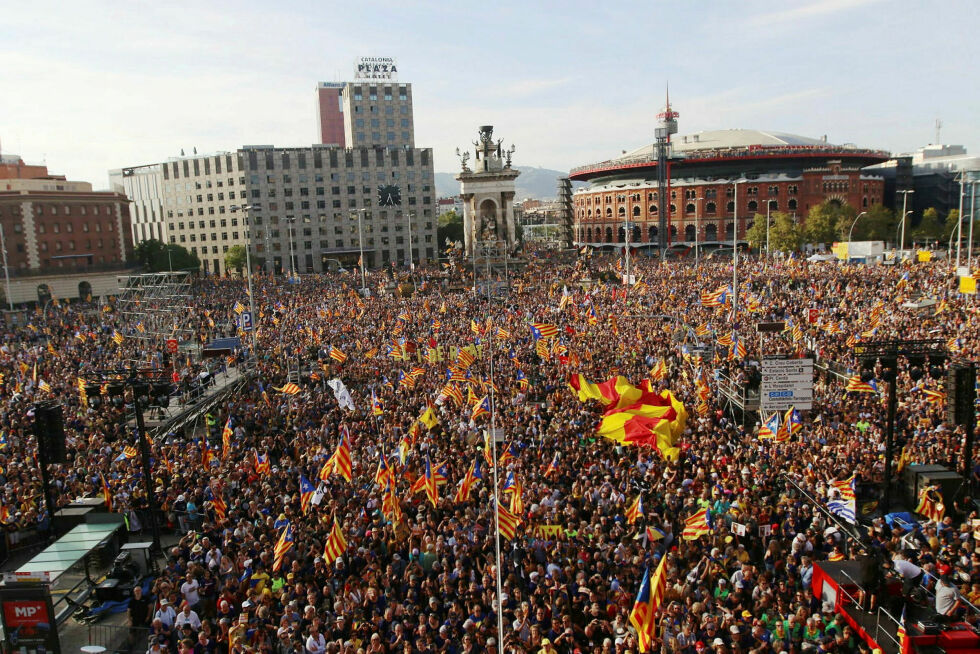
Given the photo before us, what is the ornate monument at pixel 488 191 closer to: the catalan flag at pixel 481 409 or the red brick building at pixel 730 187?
the red brick building at pixel 730 187

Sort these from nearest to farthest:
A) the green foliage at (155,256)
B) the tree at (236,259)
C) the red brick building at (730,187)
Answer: the green foliage at (155,256) < the tree at (236,259) < the red brick building at (730,187)

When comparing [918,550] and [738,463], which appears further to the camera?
[738,463]

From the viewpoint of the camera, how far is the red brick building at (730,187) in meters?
98.2

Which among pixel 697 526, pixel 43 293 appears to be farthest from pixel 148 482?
pixel 43 293

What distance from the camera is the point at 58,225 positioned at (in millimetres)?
73500

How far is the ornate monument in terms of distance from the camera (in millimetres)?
85875

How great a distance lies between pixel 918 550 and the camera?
12.8 metres

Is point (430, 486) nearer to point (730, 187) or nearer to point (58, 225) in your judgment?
point (58, 225)

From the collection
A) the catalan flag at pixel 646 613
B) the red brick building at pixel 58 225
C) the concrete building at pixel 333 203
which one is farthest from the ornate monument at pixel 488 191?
the catalan flag at pixel 646 613

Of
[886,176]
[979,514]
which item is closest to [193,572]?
[979,514]

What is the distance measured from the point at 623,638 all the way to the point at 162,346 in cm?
2969

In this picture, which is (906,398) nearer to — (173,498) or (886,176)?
(173,498)

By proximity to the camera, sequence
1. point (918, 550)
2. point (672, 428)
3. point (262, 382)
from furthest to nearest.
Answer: point (262, 382)
point (672, 428)
point (918, 550)

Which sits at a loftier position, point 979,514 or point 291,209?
point 291,209
